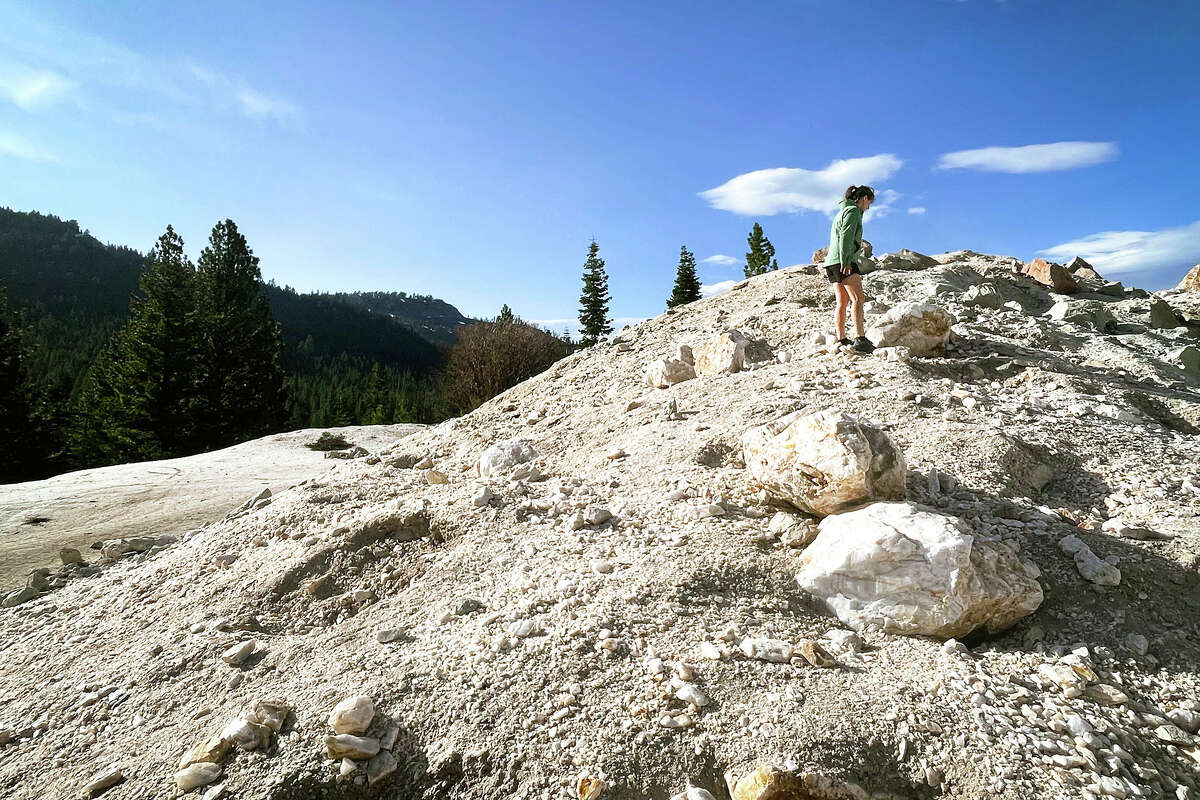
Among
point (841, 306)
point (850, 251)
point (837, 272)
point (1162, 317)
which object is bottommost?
point (1162, 317)

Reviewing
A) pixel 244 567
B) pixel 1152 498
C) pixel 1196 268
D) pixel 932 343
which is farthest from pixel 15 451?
pixel 1196 268

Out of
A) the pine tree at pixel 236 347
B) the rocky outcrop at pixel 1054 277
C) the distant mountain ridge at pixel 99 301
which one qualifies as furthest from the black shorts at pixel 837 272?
the distant mountain ridge at pixel 99 301

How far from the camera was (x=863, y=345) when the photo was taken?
657 centimetres

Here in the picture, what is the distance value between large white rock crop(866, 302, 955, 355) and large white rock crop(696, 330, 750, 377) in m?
1.57

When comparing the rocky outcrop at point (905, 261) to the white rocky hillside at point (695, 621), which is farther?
the rocky outcrop at point (905, 261)

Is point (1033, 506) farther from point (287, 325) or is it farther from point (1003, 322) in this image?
point (287, 325)

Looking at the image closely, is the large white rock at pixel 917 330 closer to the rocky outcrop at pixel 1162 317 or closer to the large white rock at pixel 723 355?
the large white rock at pixel 723 355

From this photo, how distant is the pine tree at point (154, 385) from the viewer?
21.8m

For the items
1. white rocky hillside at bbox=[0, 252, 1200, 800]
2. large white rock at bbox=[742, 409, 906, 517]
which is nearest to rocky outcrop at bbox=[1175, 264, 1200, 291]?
white rocky hillside at bbox=[0, 252, 1200, 800]

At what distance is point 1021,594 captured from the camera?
10.2 feet

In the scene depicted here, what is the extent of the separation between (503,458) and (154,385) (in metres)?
22.9

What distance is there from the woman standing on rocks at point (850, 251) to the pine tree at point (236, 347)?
23.6 m

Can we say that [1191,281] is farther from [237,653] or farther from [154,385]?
[154,385]

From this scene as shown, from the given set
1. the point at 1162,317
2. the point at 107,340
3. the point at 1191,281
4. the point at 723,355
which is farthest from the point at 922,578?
the point at 107,340
